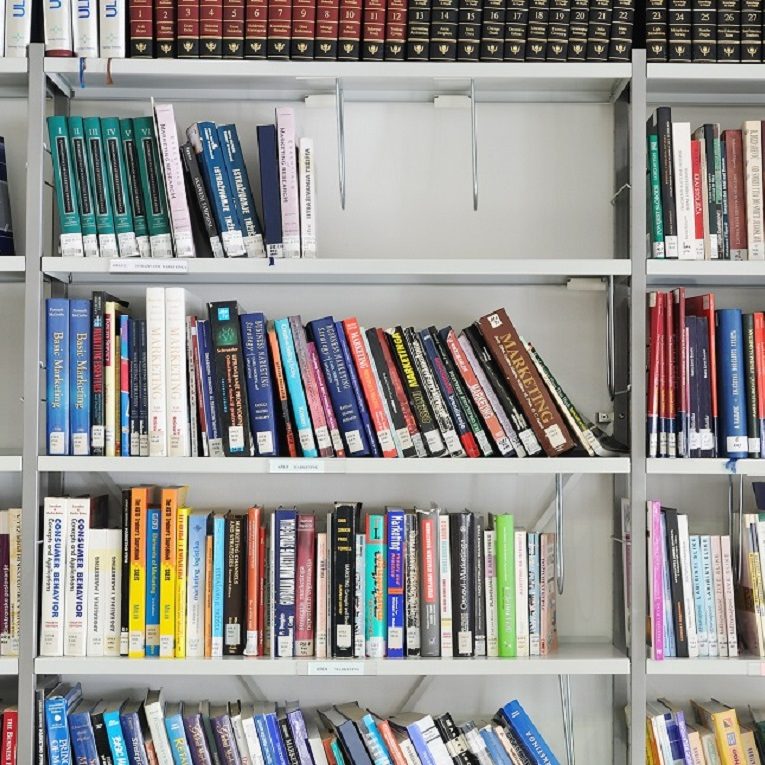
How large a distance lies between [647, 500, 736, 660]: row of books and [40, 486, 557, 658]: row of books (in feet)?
0.76

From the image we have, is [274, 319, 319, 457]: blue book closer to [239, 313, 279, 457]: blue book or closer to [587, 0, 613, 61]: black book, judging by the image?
[239, 313, 279, 457]: blue book

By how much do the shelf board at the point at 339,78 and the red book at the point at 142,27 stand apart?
3 centimetres

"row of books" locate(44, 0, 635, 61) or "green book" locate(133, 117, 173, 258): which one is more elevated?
"row of books" locate(44, 0, 635, 61)

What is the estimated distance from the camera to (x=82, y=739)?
67.1 inches

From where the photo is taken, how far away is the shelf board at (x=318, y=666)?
167 cm

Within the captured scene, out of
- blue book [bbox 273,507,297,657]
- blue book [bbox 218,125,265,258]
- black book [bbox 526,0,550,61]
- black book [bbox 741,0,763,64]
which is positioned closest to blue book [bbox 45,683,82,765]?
blue book [bbox 273,507,297,657]

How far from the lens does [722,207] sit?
1773 millimetres

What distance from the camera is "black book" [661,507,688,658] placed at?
1727 mm

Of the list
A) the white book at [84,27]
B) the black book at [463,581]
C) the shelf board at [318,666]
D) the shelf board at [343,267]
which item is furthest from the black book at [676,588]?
the white book at [84,27]

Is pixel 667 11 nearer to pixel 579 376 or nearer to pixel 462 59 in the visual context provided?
pixel 462 59

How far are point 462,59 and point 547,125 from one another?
1.03 feet

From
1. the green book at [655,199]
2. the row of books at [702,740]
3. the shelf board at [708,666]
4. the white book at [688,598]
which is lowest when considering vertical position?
the row of books at [702,740]

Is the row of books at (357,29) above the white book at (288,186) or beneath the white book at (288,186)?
above

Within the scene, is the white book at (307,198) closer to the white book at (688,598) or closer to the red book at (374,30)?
the red book at (374,30)
